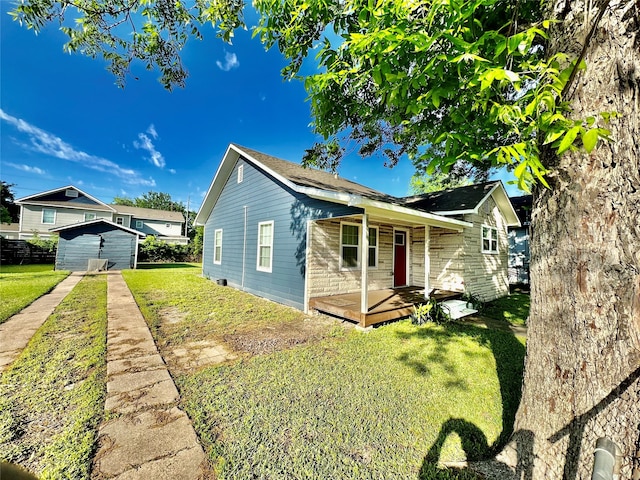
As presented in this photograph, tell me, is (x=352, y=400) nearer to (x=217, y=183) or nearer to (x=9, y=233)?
(x=217, y=183)

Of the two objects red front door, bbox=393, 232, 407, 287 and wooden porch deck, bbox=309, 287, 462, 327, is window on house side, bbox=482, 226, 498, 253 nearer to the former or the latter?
wooden porch deck, bbox=309, 287, 462, 327

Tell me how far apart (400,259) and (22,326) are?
33.4ft

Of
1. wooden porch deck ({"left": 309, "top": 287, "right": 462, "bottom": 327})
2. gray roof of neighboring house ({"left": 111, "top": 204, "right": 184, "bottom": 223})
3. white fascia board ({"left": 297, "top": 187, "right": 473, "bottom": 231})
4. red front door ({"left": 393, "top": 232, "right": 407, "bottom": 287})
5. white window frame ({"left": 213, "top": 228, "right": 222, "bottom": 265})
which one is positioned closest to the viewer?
white fascia board ({"left": 297, "top": 187, "right": 473, "bottom": 231})

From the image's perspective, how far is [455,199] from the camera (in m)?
9.77

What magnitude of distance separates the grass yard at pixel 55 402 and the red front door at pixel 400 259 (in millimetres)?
8322

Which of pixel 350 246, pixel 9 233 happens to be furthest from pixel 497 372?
pixel 9 233

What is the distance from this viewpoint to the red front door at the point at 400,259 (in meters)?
9.51

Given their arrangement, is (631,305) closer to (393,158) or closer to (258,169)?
(393,158)

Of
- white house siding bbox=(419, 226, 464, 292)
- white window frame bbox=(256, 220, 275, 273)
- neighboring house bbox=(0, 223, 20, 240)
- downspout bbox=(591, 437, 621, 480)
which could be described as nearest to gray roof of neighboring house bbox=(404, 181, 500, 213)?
white house siding bbox=(419, 226, 464, 292)

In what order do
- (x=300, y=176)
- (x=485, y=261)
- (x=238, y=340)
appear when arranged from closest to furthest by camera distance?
(x=238, y=340) < (x=300, y=176) < (x=485, y=261)

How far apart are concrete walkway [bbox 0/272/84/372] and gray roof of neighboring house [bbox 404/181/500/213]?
10.8 m

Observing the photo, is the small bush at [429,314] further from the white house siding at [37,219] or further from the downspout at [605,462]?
the white house siding at [37,219]

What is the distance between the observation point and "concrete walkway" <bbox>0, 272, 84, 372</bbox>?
3.96 meters

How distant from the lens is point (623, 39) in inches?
64.7
